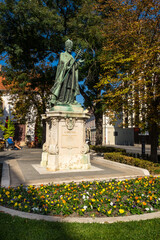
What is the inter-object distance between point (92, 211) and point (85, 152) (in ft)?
14.5

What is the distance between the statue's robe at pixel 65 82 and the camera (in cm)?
912

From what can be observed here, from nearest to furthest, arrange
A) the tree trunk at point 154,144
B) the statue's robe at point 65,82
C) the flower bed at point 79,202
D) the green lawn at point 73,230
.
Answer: the green lawn at point 73,230 → the flower bed at point 79,202 → the statue's robe at point 65,82 → the tree trunk at point 154,144

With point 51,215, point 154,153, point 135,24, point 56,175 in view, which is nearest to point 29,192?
point 51,215

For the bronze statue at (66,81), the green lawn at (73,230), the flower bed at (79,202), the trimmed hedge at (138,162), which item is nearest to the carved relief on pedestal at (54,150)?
the bronze statue at (66,81)

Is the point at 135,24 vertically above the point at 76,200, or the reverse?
the point at 135,24

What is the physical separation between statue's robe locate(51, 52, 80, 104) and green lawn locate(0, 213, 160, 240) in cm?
620

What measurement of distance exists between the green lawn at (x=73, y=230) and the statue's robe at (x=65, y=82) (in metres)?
6.20

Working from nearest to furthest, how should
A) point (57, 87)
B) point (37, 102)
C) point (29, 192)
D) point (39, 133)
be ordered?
point (29, 192), point (57, 87), point (37, 102), point (39, 133)

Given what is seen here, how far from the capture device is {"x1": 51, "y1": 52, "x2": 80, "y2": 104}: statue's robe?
912 centimetres

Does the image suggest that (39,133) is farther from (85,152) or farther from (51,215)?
(51,215)

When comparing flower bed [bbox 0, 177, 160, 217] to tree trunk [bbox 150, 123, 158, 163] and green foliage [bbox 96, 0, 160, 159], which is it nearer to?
green foliage [bbox 96, 0, 160, 159]

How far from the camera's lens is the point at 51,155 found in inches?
328

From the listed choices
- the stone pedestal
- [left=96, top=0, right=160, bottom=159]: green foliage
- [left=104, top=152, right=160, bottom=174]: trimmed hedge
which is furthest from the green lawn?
[left=96, top=0, right=160, bottom=159]: green foliage

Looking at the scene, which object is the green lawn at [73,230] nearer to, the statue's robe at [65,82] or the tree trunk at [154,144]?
the statue's robe at [65,82]
